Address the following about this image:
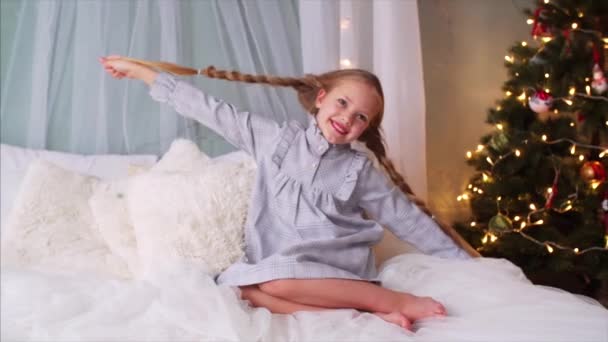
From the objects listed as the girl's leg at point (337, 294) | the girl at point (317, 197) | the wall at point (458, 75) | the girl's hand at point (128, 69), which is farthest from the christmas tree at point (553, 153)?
the girl's hand at point (128, 69)

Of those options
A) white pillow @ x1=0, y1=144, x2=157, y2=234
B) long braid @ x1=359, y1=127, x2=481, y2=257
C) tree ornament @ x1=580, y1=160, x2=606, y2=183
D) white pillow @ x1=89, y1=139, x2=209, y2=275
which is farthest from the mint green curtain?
tree ornament @ x1=580, y1=160, x2=606, y2=183

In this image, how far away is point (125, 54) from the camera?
1755 millimetres

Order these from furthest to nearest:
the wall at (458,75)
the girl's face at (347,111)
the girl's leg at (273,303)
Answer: the wall at (458,75)
the girl's face at (347,111)
the girl's leg at (273,303)

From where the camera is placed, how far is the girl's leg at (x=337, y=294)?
4.26ft

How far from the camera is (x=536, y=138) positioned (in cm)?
176

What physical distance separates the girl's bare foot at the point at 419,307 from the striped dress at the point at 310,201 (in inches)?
5.5

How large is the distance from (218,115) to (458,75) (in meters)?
1.00

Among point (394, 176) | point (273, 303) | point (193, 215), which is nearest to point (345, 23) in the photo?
point (394, 176)

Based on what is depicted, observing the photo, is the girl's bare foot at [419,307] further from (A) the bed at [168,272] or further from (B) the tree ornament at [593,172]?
(B) the tree ornament at [593,172]

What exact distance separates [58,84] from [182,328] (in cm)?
104

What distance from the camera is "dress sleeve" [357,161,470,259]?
148 centimetres

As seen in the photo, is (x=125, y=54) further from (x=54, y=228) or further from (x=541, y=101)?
(x=541, y=101)

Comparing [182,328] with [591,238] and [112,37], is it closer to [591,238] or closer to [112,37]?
[112,37]

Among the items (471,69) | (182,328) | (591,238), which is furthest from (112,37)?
(591,238)
